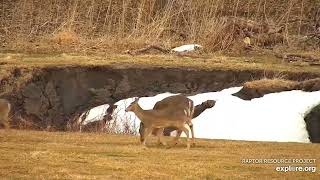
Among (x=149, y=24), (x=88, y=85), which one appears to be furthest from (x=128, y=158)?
(x=149, y=24)

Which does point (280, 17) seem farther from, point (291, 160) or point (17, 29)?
point (291, 160)

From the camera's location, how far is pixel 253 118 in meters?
20.0

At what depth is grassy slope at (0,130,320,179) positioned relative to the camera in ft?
35.7

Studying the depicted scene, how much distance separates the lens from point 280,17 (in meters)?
35.4

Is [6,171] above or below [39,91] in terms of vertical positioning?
above

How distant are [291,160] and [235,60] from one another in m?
14.7

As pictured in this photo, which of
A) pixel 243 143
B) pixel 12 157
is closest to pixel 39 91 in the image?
pixel 243 143

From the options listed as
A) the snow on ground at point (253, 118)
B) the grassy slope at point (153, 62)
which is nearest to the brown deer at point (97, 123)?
the snow on ground at point (253, 118)

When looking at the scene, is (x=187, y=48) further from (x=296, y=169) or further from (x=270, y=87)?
(x=296, y=169)

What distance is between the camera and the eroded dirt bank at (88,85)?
22500 mm

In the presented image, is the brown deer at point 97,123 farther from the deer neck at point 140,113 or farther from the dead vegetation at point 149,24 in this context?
the dead vegetation at point 149,24

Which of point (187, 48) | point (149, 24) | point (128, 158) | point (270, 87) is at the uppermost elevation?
point (128, 158)

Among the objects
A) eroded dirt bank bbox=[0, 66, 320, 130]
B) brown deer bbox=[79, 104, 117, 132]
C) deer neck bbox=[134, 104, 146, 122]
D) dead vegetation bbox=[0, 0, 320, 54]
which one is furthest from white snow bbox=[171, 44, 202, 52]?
deer neck bbox=[134, 104, 146, 122]

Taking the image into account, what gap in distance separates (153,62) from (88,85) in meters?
2.59
